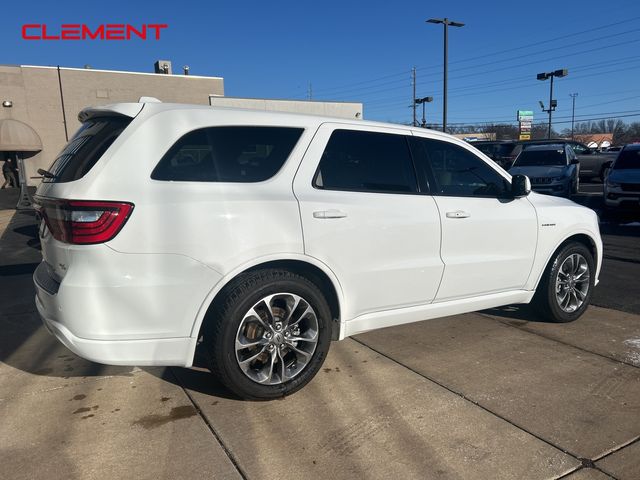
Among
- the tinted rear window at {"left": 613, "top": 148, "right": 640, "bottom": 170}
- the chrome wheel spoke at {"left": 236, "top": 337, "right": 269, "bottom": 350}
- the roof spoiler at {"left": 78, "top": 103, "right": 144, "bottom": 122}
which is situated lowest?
the chrome wheel spoke at {"left": 236, "top": 337, "right": 269, "bottom": 350}

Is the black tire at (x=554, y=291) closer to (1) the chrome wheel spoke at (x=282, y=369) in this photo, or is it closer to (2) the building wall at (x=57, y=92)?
(1) the chrome wheel spoke at (x=282, y=369)

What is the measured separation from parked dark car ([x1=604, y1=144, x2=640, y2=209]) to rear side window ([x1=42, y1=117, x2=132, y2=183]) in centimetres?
1148

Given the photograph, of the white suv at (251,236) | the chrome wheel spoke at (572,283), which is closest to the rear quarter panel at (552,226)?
the chrome wheel spoke at (572,283)

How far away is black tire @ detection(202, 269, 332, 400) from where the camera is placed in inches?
118

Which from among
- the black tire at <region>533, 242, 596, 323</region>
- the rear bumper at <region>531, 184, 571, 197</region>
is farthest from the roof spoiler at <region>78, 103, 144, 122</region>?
the rear bumper at <region>531, 184, 571, 197</region>

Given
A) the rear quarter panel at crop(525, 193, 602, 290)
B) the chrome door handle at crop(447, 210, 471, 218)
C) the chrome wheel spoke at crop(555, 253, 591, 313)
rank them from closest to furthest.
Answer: the chrome door handle at crop(447, 210, 471, 218) → the rear quarter panel at crop(525, 193, 602, 290) → the chrome wheel spoke at crop(555, 253, 591, 313)

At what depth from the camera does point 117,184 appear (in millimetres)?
2781

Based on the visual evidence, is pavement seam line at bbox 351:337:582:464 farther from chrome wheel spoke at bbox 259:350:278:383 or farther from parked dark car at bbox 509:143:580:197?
parked dark car at bbox 509:143:580:197

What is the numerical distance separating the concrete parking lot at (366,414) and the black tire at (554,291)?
8.2 inches

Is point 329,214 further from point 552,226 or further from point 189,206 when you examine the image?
point 552,226

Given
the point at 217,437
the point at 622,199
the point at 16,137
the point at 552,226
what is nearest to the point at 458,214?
the point at 552,226

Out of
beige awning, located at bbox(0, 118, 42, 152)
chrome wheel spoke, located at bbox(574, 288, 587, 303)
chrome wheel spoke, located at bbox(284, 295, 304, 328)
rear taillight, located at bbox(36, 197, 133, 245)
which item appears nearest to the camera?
rear taillight, located at bbox(36, 197, 133, 245)

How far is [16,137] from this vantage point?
75.9 ft

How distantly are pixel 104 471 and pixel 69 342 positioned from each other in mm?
735
